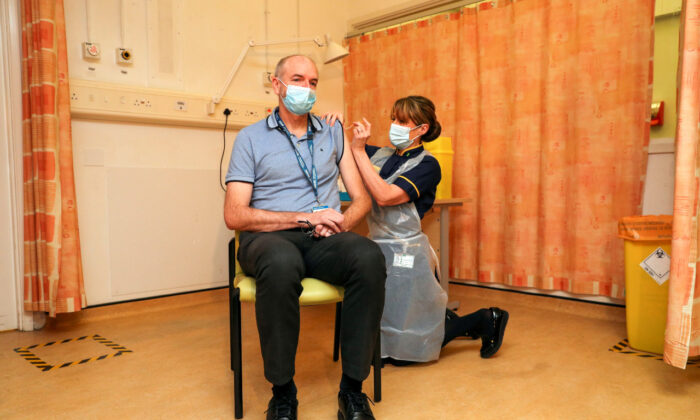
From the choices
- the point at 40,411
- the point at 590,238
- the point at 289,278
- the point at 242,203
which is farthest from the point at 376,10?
the point at 40,411

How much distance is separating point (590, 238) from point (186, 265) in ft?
7.35

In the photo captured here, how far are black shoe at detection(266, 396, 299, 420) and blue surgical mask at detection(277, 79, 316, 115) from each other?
94 cm

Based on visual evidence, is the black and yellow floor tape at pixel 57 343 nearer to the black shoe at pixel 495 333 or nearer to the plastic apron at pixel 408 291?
the plastic apron at pixel 408 291

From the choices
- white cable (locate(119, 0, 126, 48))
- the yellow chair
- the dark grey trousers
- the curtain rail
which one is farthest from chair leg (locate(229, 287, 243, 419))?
the curtain rail

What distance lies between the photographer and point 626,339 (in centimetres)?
227

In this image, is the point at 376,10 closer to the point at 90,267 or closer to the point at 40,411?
the point at 90,267

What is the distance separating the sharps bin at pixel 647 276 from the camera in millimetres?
2006

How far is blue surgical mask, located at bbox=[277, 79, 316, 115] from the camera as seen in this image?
172cm

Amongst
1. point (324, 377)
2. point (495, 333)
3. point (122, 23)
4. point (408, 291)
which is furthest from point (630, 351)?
point (122, 23)

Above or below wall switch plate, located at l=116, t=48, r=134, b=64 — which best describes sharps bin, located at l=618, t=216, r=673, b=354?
below

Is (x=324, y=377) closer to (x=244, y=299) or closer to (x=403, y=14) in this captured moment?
(x=244, y=299)

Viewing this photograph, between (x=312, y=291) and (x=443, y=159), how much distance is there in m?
1.63

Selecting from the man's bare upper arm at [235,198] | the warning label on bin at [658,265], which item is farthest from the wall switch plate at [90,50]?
the warning label on bin at [658,265]

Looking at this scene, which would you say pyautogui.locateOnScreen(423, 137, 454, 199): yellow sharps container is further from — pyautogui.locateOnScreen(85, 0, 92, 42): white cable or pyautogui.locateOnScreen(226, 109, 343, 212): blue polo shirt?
pyautogui.locateOnScreen(85, 0, 92, 42): white cable
